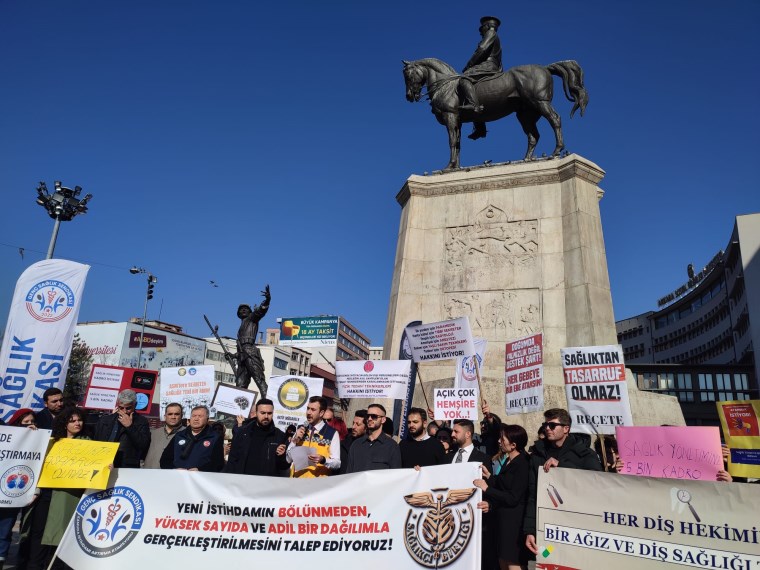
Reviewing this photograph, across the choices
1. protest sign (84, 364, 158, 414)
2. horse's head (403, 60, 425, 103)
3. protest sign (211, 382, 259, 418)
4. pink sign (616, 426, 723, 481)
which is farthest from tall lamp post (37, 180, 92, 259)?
pink sign (616, 426, 723, 481)

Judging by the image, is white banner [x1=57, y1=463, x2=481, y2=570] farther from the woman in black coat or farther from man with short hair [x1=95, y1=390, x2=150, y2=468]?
man with short hair [x1=95, y1=390, x2=150, y2=468]

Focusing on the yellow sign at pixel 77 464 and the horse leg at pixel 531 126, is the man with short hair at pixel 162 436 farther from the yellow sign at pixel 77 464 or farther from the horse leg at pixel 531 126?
the horse leg at pixel 531 126

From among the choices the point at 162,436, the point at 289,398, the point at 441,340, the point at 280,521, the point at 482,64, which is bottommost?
the point at 280,521

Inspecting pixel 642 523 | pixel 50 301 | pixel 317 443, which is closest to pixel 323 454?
pixel 317 443

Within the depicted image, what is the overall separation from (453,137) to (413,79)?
2212mm

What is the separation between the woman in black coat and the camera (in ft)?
15.9

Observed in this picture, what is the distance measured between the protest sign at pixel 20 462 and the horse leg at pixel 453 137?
1211cm

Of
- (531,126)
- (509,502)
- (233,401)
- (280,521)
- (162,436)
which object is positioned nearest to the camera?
(509,502)

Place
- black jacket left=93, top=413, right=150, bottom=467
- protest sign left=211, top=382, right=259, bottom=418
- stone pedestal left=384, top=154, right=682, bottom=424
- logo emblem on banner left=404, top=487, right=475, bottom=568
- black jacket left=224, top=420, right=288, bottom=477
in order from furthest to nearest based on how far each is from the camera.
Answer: stone pedestal left=384, top=154, right=682, bottom=424
protest sign left=211, top=382, right=259, bottom=418
black jacket left=93, top=413, right=150, bottom=467
black jacket left=224, top=420, right=288, bottom=477
logo emblem on banner left=404, top=487, right=475, bottom=568

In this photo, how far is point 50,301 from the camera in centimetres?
925

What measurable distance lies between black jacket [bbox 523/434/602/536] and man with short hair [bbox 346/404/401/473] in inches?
59.0

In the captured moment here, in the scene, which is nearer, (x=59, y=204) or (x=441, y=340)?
(x=441, y=340)

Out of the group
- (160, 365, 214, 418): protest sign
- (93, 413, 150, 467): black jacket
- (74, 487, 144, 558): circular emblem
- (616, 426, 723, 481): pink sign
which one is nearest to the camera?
(616, 426, 723, 481): pink sign

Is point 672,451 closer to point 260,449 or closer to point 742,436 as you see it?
point 742,436
